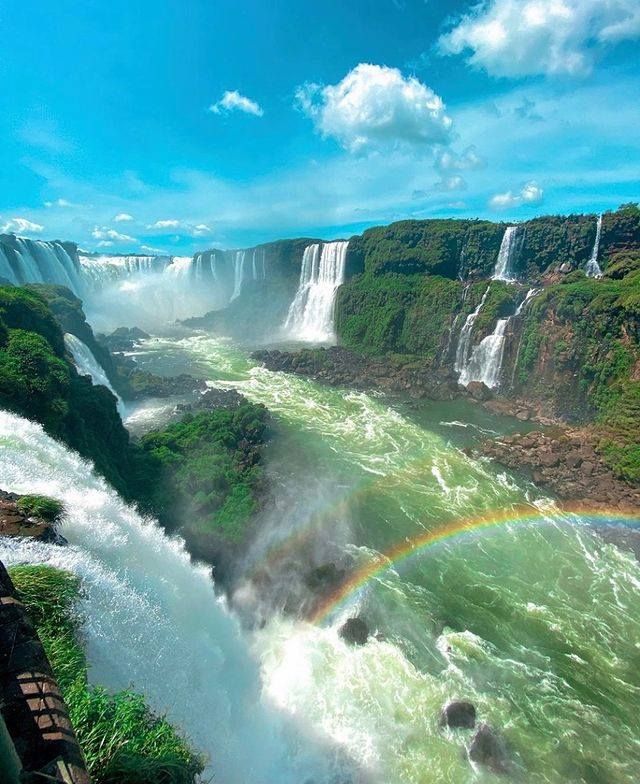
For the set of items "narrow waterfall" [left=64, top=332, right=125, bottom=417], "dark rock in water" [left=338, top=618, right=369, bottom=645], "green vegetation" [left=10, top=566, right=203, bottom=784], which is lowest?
"dark rock in water" [left=338, top=618, right=369, bottom=645]

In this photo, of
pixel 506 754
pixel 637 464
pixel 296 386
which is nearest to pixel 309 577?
pixel 506 754

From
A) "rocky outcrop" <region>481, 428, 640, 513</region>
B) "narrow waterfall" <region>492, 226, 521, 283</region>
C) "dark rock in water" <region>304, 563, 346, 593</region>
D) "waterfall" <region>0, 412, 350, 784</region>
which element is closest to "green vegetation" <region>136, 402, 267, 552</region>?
"dark rock in water" <region>304, 563, 346, 593</region>

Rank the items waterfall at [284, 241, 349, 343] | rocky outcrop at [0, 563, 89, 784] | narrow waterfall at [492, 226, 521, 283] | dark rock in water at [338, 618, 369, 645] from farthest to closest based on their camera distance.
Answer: waterfall at [284, 241, 349, 343] → narrow waterfall at [492, 226, 521, 283] → dark rock in water at [338, 618, 369, 645] → rocky outcrop at [0, 563, 89, 784]

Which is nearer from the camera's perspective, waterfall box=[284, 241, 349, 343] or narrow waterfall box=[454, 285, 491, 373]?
narrow waterfall box=[454, 285, 491, 373]

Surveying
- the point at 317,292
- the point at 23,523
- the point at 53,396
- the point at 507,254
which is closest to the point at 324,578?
the point at 23,523

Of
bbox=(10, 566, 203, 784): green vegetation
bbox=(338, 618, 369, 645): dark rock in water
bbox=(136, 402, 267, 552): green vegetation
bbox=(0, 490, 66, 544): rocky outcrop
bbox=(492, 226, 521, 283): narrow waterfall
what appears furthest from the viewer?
bbox=(492, 226, 521, 283): narrow waterfall

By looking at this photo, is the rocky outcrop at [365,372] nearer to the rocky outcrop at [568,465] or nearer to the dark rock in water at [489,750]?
the rocky outcrop at [568,465]

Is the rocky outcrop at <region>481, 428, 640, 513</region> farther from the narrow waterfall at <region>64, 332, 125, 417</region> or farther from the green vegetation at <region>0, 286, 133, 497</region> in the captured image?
the narrow waterfall at <region>64, 332, 125, 417</region>

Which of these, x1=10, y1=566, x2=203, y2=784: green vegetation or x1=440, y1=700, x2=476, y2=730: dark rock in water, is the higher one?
x1=10, y1=566, x2=203, y2=784: green vegetation
